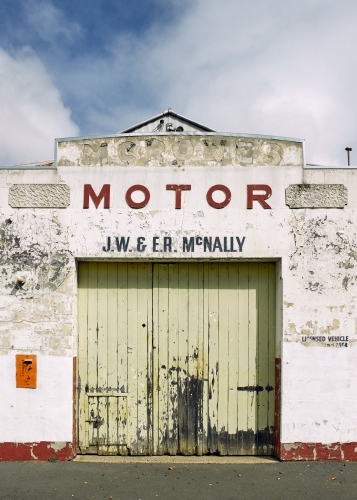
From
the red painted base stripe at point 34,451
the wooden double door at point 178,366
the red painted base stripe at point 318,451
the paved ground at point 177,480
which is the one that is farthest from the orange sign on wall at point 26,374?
the red painted base stripe at point 318,451

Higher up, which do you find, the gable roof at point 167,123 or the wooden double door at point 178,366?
the gable roof at point 167,123

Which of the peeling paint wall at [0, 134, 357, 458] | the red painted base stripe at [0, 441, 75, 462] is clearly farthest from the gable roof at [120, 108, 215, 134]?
the red painted base stripe at [0, 441, 75, 462]

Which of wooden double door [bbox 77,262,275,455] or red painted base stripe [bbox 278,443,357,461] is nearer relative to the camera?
red painted base stripe [bbox 278,443,357,461]

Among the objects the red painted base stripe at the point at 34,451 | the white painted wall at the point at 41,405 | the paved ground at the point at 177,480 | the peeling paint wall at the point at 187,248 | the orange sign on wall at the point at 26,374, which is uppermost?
the peeling paint wall at the point at 187,248

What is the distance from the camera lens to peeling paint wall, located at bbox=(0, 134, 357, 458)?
18.9ft

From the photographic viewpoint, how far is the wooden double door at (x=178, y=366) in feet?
19.5

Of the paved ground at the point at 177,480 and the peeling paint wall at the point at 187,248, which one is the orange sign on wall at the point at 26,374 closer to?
the peeling paint wall at the point at 187,248

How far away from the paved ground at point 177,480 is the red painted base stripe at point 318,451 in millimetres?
84

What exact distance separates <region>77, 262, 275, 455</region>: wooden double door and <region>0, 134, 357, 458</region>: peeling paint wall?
0.28m

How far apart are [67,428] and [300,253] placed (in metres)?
3.76

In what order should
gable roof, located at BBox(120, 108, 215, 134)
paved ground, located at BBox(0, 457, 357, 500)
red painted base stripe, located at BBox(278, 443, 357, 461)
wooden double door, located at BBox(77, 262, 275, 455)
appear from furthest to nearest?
gable roof, located at BBox(120, 108, 215, 134) < wooden double door, located at BBox(77, 262, 275, 455) < red painted base stripe, located at BBox(278, 443, 357, 461) < paved ground, located at BBox(0, 457, 357, 500)

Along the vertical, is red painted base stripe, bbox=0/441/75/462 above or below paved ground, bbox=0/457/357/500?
above

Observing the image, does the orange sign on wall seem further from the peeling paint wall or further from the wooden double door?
the wooden double door

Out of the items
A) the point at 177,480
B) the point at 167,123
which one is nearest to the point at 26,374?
the point at 177,480
